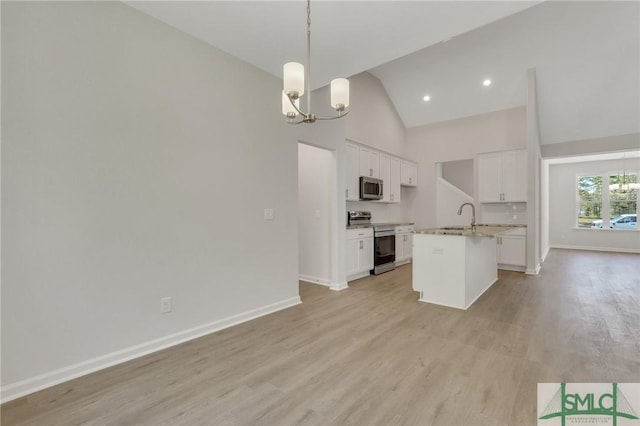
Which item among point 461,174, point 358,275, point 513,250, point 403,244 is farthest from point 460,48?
point 358,275

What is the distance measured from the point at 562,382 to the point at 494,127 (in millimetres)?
5535

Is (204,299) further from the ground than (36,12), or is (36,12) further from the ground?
(36,12)

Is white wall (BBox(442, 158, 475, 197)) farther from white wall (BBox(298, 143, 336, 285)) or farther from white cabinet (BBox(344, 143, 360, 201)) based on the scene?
white wall (BBox(298, 143, 336, 285))

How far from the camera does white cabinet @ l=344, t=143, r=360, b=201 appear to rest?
4977 mm

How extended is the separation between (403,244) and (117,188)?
518 centimetres

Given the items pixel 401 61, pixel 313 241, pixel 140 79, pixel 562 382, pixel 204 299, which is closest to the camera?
pixel 562 382

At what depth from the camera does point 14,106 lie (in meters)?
1.84

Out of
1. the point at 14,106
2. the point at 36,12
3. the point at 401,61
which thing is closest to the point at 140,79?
the point at 36,12

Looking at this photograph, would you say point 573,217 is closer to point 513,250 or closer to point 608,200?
point 608,200

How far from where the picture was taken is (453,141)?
21.9 feet

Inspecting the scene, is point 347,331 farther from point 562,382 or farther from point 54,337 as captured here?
point 54,337

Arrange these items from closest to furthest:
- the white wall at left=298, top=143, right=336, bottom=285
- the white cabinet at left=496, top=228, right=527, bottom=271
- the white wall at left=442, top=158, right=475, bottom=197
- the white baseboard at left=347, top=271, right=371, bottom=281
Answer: the white wall at left=298, top=143, right=336, bottom=285 < the white baseboard at left=347, top=271, right=371, bottom=281 < the white cabinet at left=496, top=228, right=527, bottom=271 < the white wall at left=442, top=158, right=475, bottom=197

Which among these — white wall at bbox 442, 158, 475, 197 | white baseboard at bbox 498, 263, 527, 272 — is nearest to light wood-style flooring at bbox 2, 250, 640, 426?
white baseboard at bbox 498, 263, 527, 272

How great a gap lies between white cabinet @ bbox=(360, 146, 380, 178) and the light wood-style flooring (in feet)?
8.58
